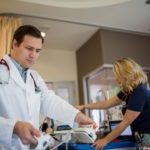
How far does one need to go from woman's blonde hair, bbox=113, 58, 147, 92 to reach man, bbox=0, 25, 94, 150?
64cm

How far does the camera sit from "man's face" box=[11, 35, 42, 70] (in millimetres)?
1077

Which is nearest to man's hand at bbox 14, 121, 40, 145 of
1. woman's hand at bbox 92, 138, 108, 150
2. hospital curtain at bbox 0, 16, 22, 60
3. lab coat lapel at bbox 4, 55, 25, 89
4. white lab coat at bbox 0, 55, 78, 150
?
white lab coat at bbox 0, 55, 78, 150

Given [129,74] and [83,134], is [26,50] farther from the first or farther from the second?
[129,74]

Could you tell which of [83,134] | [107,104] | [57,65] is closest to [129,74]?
[107,104]

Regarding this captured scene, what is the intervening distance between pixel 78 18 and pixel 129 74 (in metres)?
1.71

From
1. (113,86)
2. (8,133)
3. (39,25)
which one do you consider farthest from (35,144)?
(113,86)

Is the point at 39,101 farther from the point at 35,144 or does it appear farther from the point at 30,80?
the point at 35,144

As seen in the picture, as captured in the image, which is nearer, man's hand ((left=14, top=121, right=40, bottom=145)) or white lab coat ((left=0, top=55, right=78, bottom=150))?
man's hand ((left=14, top=121, right=40, bottom=145))

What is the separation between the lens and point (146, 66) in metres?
3.70

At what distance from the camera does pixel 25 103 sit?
107cm

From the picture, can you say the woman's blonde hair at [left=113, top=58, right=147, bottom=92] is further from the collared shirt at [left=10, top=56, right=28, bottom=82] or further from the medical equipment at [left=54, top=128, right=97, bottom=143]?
the collared shirt at [left=10, top=56, right=28, bottom=82]

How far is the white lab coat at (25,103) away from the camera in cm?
100

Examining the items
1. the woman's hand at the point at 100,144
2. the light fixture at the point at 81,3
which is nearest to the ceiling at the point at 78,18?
the light fixture at the point at 81,3

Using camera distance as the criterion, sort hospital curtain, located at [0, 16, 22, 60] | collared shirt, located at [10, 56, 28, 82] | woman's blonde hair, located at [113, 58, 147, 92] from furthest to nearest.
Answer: hospital curtain, located at [0, 16, 22, 60], woman's blonde hair, located at [113, 58, 147, 92], collared shirt, located at [10, 56, 28, 82]
